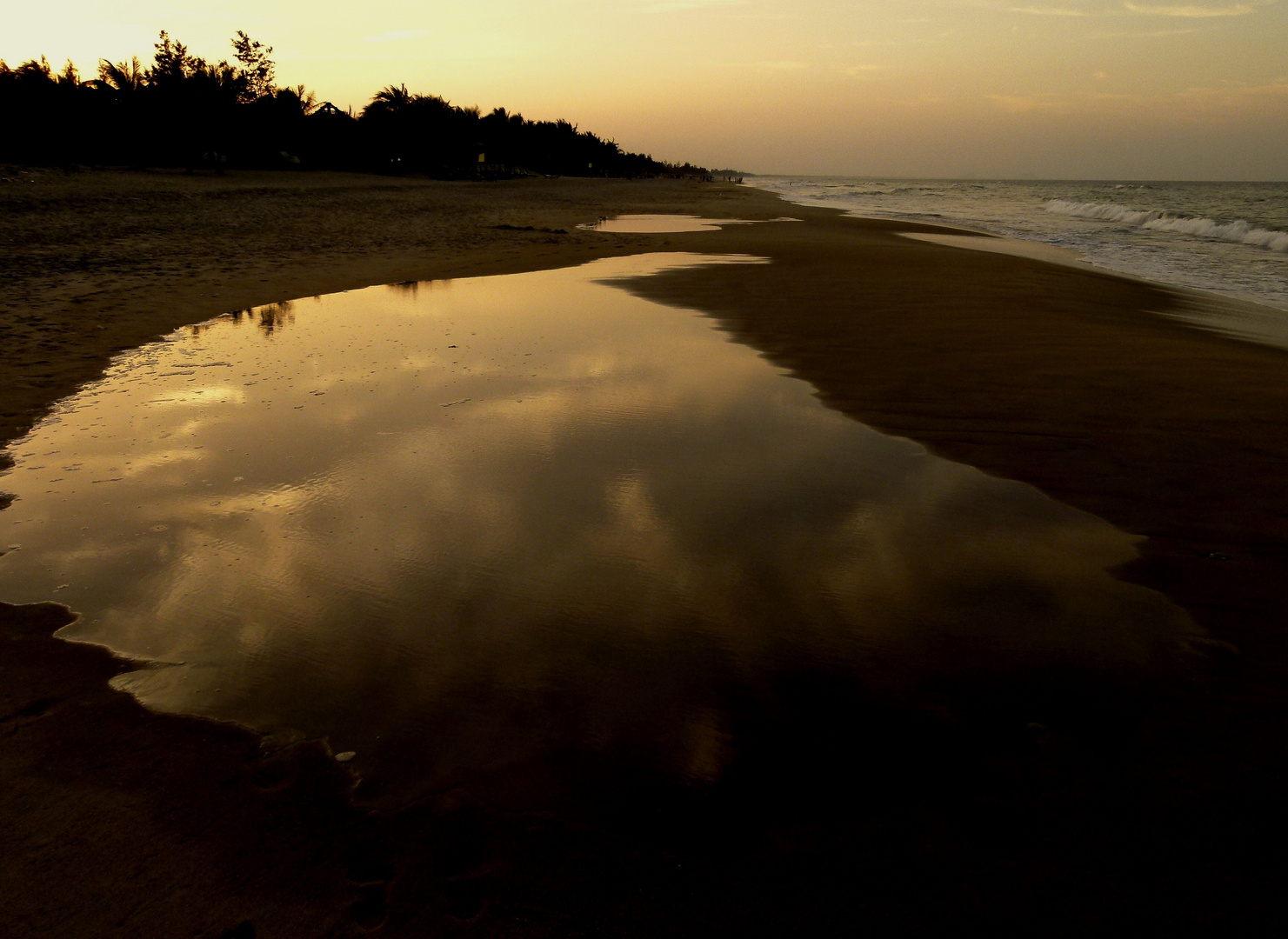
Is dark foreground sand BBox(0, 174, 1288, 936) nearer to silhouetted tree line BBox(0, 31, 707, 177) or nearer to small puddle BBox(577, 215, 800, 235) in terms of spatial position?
small puddle BBox(577, 215, 800, 235)

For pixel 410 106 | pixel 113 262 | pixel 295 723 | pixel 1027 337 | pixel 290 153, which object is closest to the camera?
pixel 295 723

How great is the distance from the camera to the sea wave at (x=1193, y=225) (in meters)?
22.0

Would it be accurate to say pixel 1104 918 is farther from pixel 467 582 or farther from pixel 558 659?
pixel 467 582

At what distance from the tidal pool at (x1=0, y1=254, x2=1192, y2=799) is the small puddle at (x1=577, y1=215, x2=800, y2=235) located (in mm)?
15926

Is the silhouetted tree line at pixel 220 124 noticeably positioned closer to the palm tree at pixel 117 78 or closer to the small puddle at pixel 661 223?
the palm tree at pixel 117 78

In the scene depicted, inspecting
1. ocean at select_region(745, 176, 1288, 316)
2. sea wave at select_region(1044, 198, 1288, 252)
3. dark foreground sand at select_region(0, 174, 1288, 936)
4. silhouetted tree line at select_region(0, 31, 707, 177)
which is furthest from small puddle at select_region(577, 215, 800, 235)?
silhouetted tree line at select_region(0, 31, 707, 177)

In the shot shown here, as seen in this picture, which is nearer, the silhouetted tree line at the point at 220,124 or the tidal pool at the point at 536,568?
the tidal pool at the point at 536,568

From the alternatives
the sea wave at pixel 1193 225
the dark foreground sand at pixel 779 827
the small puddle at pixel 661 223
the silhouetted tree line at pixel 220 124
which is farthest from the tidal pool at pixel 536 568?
the silhouetted tree line at pixel 220 124

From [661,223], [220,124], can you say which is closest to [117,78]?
[220,124]

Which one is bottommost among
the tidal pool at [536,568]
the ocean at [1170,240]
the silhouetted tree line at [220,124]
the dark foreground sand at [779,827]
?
the dark foreground sand at [779,827]

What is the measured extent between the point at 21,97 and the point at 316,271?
138 feet

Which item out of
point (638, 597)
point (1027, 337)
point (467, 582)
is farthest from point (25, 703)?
point (1027, 337)

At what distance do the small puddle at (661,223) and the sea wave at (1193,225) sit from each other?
47.9 feet

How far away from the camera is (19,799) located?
78.6 inches
